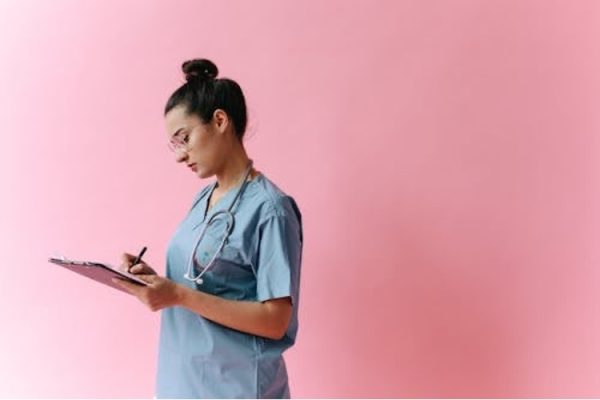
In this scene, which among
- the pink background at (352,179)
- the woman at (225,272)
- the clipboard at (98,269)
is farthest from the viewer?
the pink background at (352,179)

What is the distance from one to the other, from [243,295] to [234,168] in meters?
0.20

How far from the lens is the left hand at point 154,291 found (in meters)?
0.87

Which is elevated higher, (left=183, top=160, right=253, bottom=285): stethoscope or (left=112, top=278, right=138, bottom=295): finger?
(left=183, top=160, right=253, bottom=285): stethoscope

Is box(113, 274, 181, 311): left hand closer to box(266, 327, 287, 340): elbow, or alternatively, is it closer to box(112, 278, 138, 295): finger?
box(112, 278, 138, 295): finger

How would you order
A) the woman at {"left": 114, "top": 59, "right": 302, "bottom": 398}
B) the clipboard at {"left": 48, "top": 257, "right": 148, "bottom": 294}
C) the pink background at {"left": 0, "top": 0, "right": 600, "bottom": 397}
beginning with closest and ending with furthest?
the clipboard at {"left": 48, "top": 257, "right": 148, "bottom": 294}
the woman at {"left": 114, "top": 59, "right": 302, "bottom": 398}
the pink background at {"left": 0, "top": 0, "right": 600, "bottom": 397}

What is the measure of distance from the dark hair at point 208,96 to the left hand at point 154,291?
0.26m

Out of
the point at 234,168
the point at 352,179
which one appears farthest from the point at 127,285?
the point at 352,179

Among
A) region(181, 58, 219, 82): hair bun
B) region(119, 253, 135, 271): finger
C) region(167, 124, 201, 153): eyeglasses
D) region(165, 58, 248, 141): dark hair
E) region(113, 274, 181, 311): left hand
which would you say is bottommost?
region(113, 274, 181, 311): left hand

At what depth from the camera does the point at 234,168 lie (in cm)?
103

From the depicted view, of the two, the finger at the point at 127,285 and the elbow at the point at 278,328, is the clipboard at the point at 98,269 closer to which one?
the finger at the point at 127,285

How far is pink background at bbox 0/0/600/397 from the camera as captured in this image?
4.23 feet

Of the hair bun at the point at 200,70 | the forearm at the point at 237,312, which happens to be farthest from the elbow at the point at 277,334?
the hair bun at the point at 200,70

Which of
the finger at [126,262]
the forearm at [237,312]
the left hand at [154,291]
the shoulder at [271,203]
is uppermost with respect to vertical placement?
the shoulder at [271,203]

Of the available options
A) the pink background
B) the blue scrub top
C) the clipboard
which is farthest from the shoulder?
the pink background
